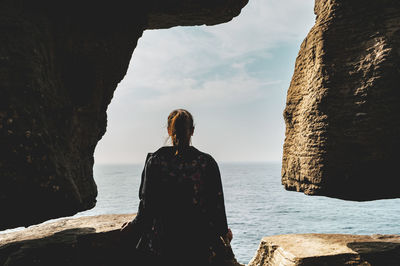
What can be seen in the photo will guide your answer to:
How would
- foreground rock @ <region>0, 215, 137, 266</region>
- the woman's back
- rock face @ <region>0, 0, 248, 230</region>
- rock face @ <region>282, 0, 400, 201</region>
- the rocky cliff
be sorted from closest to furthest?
Answer: the woman's back
rock face @ <region>0, 0, 248, 230</region>
foreground rock @ <region>0, 215, 137, 266</region>
the rocky cliff
rock face @ <region>282, 0, 400, 201</region>

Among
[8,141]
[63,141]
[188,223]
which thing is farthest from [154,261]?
[63,141]

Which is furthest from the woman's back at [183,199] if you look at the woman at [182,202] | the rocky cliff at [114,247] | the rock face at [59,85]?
the rock face at [59,85]

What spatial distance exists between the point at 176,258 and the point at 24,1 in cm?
362

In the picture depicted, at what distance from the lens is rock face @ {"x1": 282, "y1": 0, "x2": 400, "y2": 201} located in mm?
4395

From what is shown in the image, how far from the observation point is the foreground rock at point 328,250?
488cm

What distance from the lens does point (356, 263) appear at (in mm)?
4832

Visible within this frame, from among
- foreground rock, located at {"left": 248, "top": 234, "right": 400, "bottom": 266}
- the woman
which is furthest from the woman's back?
foreground rock, located at {"left": 248, "top": 234, "right": 400, "bottom": 266}

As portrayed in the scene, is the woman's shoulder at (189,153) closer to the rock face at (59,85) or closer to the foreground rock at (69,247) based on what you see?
the rock face at (59,85)

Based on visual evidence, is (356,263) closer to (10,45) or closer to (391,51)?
(391,51)

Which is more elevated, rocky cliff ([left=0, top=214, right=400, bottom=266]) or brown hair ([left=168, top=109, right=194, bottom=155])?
Result: brown hair ([left=168, top=109, right=194, bottom=155])

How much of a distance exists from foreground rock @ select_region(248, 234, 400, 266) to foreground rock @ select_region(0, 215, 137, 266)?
2723mm

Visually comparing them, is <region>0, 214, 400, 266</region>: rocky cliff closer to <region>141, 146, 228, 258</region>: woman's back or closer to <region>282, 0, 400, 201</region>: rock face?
<region>282, 0, 400, 201</region>: rock face

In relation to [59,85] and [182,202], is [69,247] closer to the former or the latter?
[59,85]

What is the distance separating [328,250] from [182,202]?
157 inches
